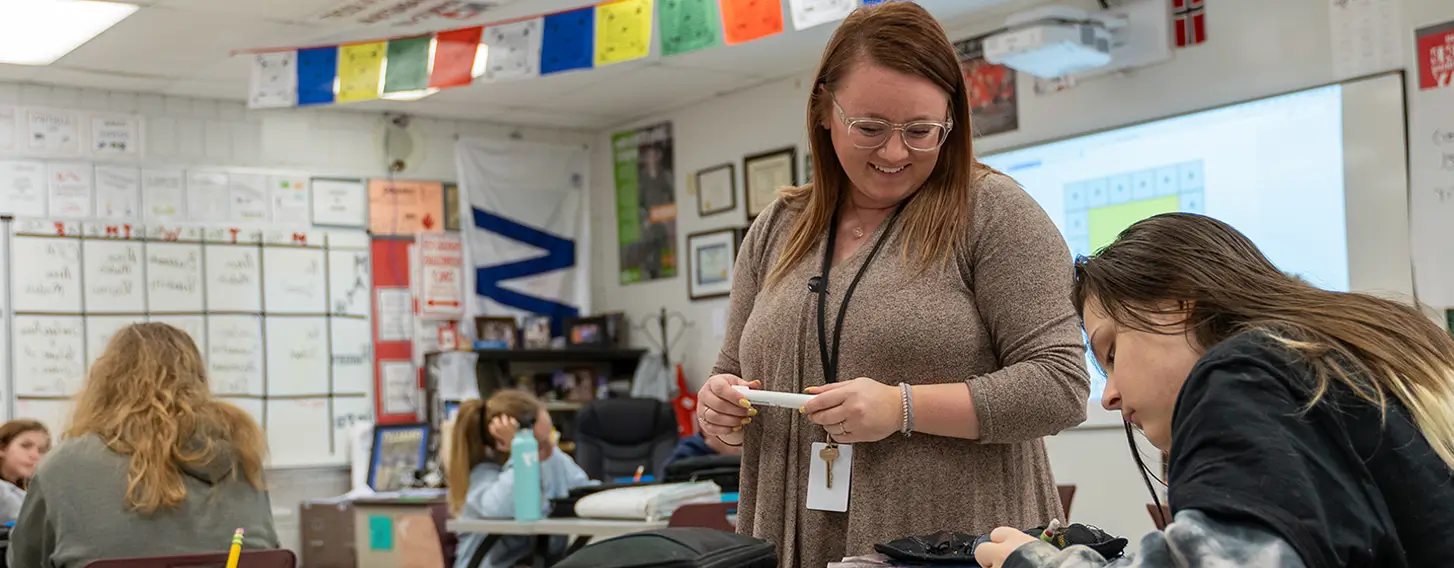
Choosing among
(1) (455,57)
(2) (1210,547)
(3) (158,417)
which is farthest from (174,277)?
(2) (1210,547)

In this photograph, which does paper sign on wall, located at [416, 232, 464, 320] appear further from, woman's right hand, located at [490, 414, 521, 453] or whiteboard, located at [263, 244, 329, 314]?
woman's right hand, located at [490, 414, 521, 453]

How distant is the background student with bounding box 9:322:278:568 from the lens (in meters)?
3.15

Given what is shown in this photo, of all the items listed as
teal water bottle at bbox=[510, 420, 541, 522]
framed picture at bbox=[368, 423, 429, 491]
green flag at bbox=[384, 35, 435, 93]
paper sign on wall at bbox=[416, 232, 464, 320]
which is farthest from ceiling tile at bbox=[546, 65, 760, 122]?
teal water bottle at bbox=[510, 420, 541, 522]

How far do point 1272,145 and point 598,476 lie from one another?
10.9 ft

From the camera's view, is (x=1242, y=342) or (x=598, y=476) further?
(x=598, y=476)

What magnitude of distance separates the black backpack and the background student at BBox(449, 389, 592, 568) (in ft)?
11.9

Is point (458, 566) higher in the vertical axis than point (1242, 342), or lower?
lower

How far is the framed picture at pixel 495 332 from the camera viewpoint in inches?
325

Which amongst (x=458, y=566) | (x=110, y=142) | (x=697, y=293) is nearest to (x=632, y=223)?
(x=697, y=293)

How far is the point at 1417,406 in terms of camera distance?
1018 mm

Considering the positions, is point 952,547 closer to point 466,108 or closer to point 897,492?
point 897,492

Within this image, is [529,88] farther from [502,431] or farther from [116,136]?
[502,431]

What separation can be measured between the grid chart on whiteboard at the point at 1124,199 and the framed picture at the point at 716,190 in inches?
93.5

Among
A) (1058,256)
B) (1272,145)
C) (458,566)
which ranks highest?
(1272,145)
